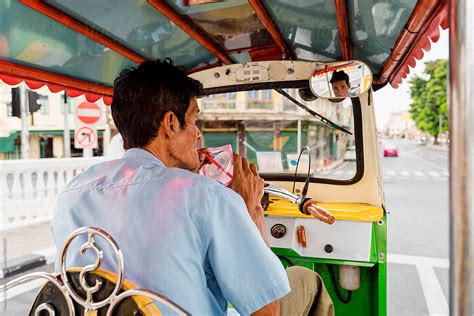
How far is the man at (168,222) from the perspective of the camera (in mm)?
1081

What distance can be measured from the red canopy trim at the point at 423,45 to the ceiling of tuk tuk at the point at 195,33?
31 millimetres

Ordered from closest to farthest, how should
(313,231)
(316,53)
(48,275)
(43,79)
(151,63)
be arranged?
(48,275)
(151,63)
(313,231)
(43,79)
(316,53)

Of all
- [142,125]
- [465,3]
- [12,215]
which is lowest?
[12,215]

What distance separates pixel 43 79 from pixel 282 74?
160 centimetres

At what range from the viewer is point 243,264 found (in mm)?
1111

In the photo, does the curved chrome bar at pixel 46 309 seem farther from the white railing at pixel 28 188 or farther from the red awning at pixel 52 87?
the white railing at pixel 28 188

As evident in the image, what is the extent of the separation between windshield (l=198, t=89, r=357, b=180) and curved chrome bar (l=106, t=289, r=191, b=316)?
1.95m

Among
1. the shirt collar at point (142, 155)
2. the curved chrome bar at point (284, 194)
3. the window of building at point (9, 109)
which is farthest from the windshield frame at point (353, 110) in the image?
the window of building at point (9, 109)

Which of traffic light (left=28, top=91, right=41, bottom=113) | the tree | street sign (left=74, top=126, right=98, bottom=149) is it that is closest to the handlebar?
the tree

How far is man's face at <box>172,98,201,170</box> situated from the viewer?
1.31m

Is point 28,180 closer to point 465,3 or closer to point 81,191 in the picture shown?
point 81,191

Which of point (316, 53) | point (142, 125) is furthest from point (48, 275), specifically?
point (316, 53)

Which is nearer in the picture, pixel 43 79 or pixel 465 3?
pixel 465 3

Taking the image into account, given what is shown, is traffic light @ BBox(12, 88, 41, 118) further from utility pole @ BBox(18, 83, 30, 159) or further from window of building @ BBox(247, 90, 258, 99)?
window of building @ BBox(247, 90, 258, 99)
